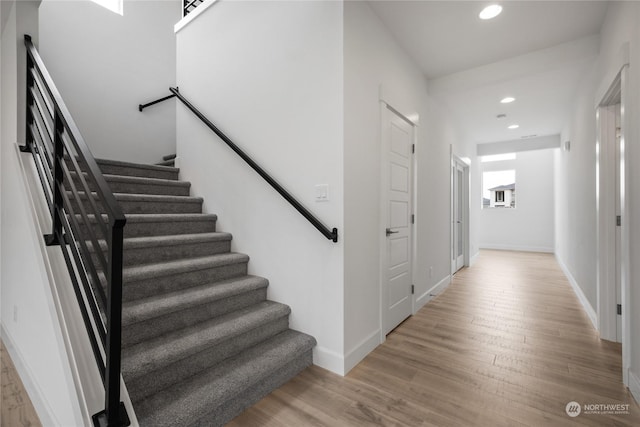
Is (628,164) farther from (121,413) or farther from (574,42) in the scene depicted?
(121,413)

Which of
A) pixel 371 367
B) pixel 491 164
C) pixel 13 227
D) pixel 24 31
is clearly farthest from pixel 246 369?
pixel 491 164

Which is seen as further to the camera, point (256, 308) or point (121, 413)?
point (256, 308)

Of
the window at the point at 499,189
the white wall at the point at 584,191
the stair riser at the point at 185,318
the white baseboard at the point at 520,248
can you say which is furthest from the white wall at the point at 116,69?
the white baseboard at the point at 520,248

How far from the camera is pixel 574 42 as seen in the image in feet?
8.96

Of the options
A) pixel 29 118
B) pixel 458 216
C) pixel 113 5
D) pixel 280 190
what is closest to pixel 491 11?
pixel 280 190

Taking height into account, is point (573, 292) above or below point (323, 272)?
below

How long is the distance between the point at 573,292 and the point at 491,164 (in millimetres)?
5389

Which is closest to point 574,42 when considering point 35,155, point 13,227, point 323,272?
point 323,272

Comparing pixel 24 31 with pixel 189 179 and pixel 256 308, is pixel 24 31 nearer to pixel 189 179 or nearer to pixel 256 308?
pixel 189 179

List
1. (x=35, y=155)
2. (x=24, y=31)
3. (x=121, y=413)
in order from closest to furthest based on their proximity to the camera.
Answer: (x=121, y=413), (x=35, y=155), (x=24, y=31)

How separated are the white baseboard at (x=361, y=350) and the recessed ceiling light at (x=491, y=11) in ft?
8.84

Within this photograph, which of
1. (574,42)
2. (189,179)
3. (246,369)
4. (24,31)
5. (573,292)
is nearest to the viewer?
(246,369)

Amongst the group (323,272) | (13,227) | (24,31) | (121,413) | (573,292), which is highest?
Result: (24,31)

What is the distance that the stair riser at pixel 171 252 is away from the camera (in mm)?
2061
